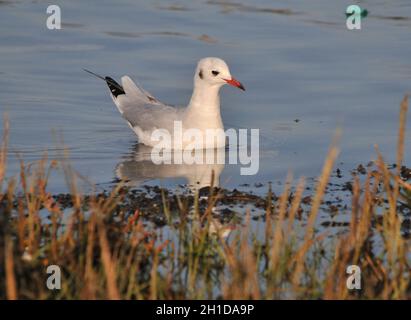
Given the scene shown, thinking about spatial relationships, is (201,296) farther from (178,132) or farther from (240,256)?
(178,132)

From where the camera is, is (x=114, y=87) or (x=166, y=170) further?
(x=114, y=87)

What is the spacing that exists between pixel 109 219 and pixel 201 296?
32.3 inches

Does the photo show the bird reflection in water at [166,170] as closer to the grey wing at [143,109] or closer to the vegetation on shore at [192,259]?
the grey wing at [143,109]

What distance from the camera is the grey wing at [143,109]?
33.9ft

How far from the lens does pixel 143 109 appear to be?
1080 centimetres

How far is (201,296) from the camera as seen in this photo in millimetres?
5508

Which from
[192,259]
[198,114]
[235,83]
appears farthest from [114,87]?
[192,259]

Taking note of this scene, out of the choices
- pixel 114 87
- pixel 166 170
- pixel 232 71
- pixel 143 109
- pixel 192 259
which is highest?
pixel 232 71

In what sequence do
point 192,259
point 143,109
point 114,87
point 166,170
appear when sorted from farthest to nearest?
point 114,87, point 143,109, point 166,170, point 192,259

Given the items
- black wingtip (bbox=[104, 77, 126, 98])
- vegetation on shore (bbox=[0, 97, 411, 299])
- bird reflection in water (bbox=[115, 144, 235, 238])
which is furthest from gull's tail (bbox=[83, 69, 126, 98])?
vegetation on shore (bbox=[0, 97, 411, 299])

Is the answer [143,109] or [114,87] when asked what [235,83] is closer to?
[143,109]

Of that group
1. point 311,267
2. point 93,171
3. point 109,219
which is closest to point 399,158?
point 311,267

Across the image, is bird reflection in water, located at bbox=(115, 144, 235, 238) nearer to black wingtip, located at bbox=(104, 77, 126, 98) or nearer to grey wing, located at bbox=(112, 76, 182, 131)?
grey wing, located at bbox=(112, 76, 182, 131)

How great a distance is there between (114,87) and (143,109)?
77 cm
